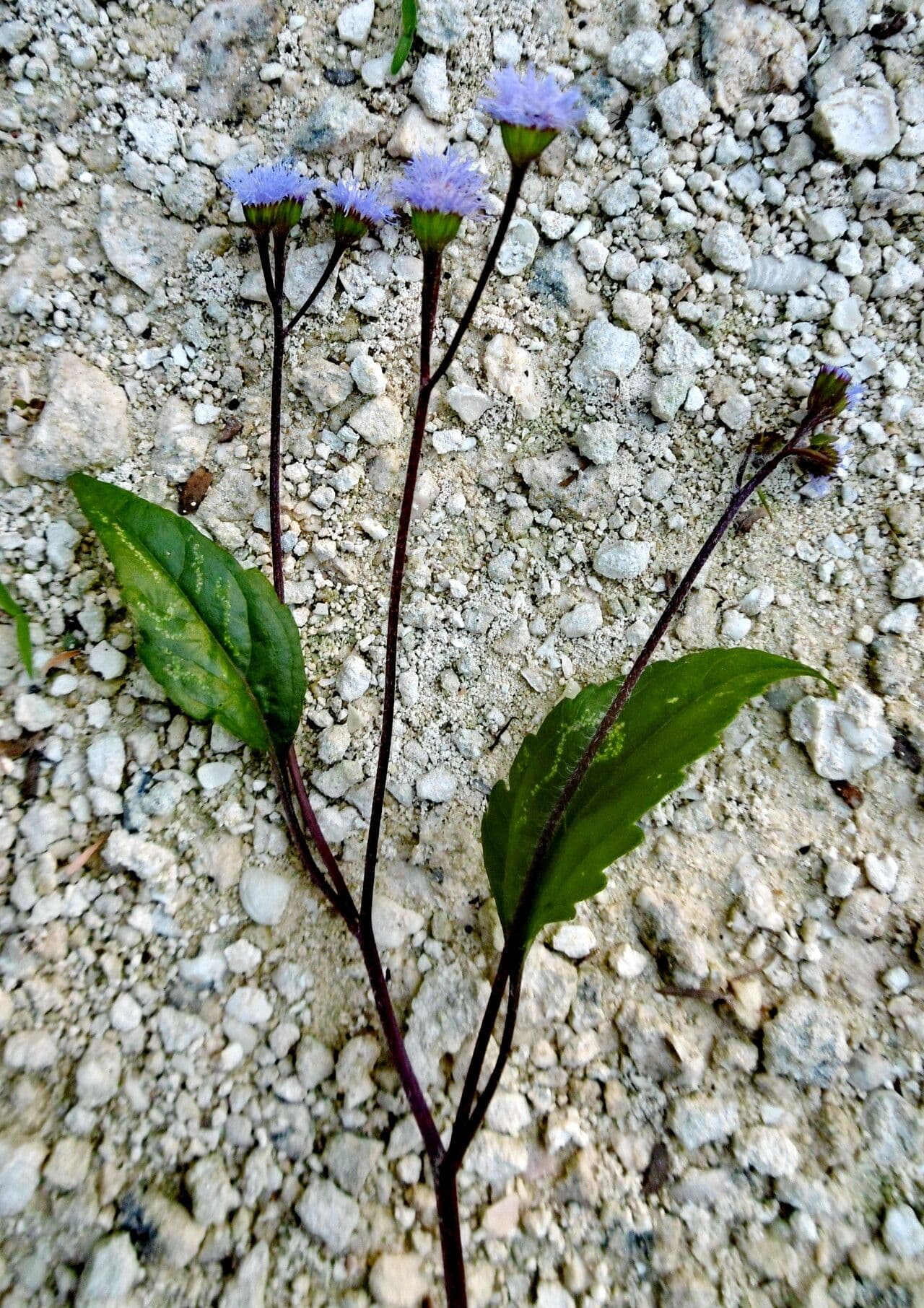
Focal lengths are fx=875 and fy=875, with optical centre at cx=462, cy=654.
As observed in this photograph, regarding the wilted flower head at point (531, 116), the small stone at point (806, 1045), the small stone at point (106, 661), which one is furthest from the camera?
the small stone at point (106, 661)

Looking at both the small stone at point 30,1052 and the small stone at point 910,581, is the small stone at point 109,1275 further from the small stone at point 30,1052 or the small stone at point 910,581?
the small stone at point 910,581

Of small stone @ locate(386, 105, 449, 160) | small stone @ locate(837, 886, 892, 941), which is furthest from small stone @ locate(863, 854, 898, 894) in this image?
small stone @ locate(386, 105, 449, 160)

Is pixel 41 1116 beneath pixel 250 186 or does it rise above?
beneath

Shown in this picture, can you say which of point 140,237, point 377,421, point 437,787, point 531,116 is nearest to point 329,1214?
point 437,787

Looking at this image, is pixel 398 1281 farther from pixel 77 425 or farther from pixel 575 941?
pixel 77 425

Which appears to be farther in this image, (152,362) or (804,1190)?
(152,362)

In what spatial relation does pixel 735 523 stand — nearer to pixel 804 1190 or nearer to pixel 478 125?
pixel 478 125

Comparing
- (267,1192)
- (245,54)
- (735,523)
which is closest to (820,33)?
(735,523)

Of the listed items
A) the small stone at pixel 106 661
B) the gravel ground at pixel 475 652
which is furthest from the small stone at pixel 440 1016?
the small stone at pixel 106 661
